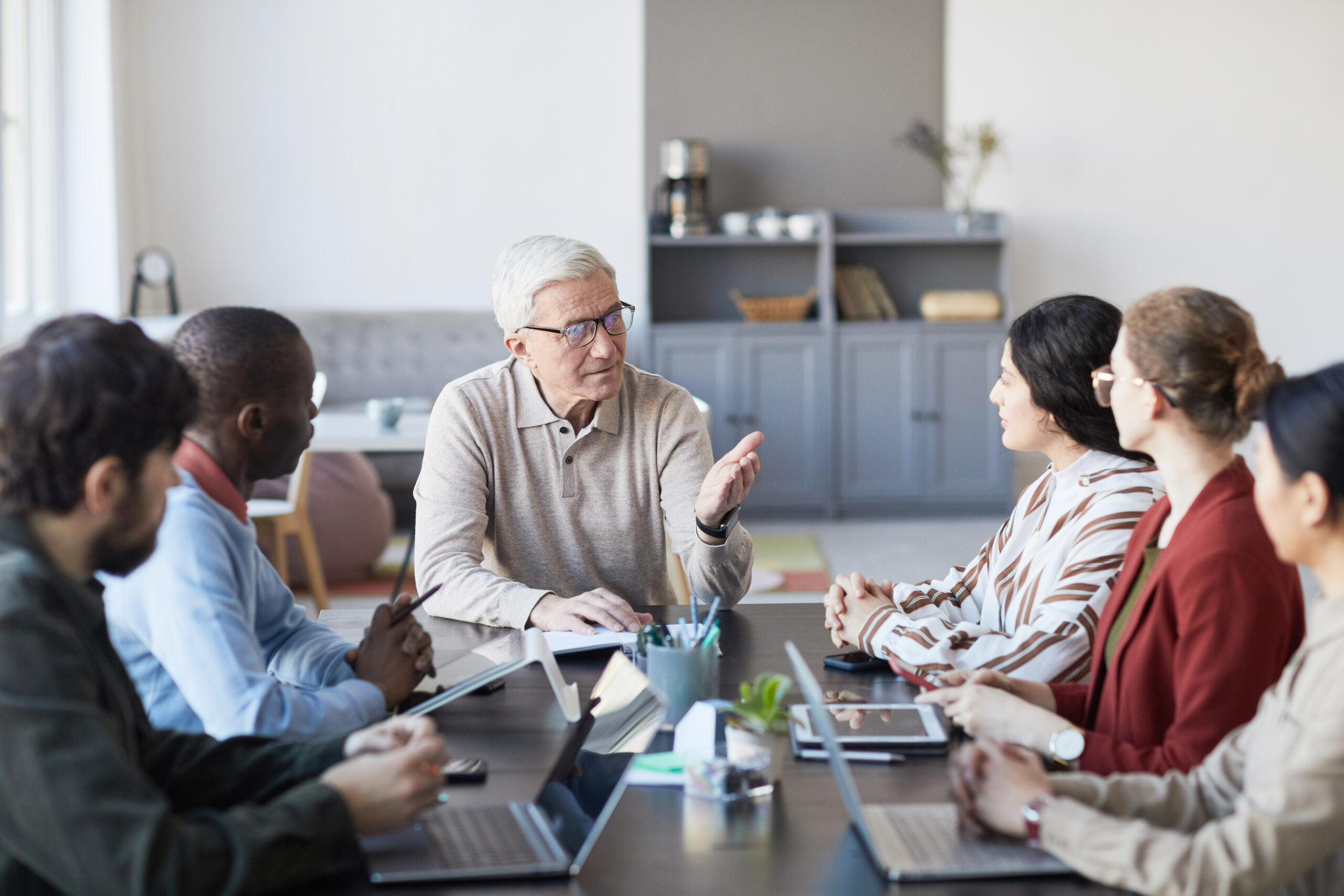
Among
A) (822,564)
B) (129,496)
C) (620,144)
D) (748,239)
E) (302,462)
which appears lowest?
(822,564)

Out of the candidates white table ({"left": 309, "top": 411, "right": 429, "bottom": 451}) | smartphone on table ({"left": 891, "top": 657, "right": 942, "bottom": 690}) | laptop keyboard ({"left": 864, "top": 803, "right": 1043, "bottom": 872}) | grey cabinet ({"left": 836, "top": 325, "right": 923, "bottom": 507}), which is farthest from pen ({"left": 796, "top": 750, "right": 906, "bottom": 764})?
grey cabinet ({"left": 836, "top": 325, "right": 923, "bottom": 507})

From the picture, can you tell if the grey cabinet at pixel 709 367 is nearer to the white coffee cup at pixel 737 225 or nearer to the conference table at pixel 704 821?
the white coffee cup at pixel 737 225

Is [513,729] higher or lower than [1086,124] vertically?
lower

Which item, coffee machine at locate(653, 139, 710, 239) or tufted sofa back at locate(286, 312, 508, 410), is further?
tufted sofa back at locate(286, 312, 508, 410)

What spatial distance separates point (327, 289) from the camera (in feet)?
22.6

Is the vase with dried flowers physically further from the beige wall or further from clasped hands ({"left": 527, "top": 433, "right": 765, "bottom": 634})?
clasped hands ({"left": 527, "top": 433, "right": 765, "bottom": 634})

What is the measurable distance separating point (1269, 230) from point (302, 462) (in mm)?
5255

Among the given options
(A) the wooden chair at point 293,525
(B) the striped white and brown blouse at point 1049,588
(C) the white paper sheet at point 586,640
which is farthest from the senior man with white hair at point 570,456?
(A) the wooden chair at point 293,525

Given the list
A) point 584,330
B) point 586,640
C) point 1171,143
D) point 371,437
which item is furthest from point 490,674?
point 1171,143

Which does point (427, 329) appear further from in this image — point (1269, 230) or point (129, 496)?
point (129, 496)

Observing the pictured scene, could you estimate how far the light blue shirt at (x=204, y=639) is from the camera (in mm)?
1197

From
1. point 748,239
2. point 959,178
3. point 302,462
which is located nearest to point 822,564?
point 748,239

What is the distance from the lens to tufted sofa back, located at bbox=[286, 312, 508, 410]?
21.3ft

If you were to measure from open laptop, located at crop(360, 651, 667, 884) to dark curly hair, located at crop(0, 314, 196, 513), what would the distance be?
0.39 m
